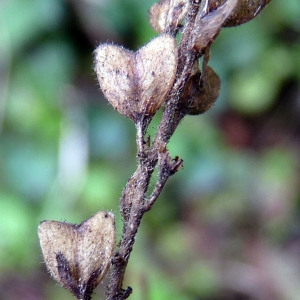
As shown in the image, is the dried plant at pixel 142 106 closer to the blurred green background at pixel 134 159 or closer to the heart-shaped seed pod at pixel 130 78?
the heart-shaped seed pod at pixel 130 78

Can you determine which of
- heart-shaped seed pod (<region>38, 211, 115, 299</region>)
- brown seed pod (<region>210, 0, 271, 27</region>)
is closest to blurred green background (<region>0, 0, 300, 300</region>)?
heart-shaped seed pod (<region>38, 211, 115, 299</region>)

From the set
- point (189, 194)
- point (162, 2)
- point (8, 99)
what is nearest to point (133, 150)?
point (189, 194)

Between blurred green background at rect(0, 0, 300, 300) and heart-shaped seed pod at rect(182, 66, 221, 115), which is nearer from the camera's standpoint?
heart-shaped seed pod at rect(182, 66, 221, 115)

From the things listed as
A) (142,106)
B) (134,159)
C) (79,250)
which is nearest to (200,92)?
A: (142,106)

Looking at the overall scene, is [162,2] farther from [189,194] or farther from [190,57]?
[189,194]

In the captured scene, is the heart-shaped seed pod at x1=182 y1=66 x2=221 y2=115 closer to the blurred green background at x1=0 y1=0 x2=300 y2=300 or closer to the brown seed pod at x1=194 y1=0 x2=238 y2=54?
the brown seed pod at x1=194 y1=0 x2=238 y2=54

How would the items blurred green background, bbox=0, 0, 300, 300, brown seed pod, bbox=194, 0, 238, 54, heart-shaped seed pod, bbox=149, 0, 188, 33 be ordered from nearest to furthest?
brown seed pod, bbox=194, 0, 238, 54
heart-shaped seed pod, bbox=149, 0, 188, 33
blurred green background, bbox=0, 0, 300, 300

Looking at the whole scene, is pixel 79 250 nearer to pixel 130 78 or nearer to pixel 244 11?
pixel 130 78
